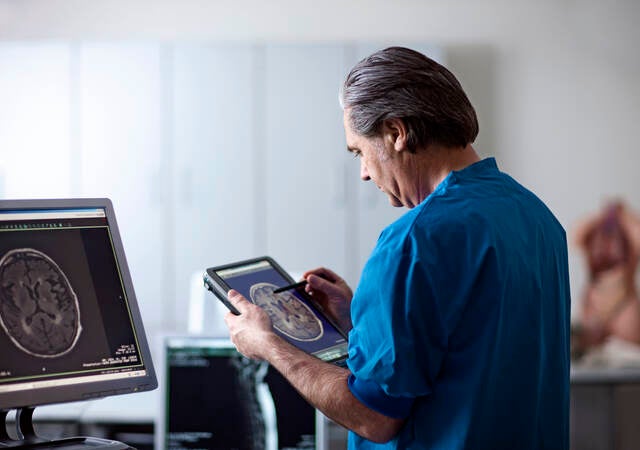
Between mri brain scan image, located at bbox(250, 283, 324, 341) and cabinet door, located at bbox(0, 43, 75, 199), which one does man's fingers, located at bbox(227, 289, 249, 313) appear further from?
cabinet door, located at bbox(0, 43, 75, 199)

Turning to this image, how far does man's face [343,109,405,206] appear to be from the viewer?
4.26ft

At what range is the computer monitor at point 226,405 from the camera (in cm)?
180

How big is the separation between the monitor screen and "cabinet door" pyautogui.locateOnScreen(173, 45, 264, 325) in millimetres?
2877

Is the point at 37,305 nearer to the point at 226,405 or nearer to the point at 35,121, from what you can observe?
the point at 226,405

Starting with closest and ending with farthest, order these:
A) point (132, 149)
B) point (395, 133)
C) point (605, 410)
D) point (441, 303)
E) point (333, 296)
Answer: point (441, 303) → point (395, 133) → point (333, 296) → point (605, 410) → point (132, 149)

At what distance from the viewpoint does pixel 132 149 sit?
4.15 metres

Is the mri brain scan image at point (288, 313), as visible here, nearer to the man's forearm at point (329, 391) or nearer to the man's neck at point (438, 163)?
the man's forearm at point (329, 391)

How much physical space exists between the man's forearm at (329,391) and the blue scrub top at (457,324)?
2 cm

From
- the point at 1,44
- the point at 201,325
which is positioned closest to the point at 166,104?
the point at 1,44

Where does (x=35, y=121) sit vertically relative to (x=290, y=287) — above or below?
above

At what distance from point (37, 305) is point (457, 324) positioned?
2.05 feet

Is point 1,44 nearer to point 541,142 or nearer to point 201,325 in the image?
point 201,325

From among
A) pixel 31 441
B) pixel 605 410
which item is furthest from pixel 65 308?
pixel 605 410

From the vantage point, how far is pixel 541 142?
185 inches
